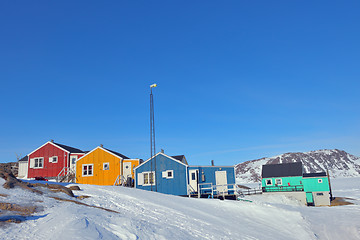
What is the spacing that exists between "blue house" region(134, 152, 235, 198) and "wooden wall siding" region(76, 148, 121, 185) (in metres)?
3.20

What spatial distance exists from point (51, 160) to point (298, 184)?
3875cm

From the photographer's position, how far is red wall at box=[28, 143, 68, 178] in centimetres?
4188

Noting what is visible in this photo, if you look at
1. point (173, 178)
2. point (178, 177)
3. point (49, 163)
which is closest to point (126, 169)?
point (173, 178)

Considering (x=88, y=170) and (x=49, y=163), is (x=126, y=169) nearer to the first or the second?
(x=88, y=170)

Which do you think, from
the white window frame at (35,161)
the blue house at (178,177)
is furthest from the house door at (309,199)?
the white window frame at (35,161)

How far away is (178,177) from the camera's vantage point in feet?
118

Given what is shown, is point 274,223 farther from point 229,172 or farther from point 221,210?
point 229,172

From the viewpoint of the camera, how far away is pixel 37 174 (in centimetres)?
4256

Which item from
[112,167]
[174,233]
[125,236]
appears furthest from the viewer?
[112,167]

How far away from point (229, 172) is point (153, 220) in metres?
28.9

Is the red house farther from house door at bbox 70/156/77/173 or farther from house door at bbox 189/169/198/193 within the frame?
house door at bbox 189/169/198/193

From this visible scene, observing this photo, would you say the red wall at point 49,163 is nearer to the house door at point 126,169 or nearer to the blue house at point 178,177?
the house door at point 126,169

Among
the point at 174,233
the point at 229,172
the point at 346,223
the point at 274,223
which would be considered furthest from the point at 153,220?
the point at 229,172

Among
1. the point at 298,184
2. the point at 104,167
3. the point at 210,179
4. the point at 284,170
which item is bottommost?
the point at 298,184
